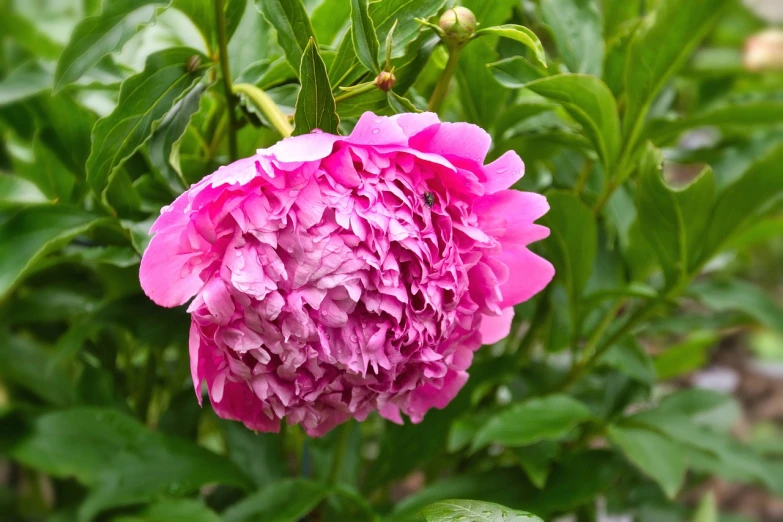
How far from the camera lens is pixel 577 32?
0.50 m

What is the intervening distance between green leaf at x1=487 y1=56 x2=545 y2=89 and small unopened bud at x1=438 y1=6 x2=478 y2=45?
5cm

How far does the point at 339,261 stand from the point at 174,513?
28 centimetres

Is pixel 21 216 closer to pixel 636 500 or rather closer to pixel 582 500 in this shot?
pixel 582 500

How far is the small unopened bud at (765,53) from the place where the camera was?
779mm

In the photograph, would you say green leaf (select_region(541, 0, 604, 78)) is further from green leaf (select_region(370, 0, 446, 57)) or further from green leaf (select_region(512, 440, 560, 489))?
green leaf (select_region(512, 440, 560, 489))

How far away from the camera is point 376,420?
0.71m

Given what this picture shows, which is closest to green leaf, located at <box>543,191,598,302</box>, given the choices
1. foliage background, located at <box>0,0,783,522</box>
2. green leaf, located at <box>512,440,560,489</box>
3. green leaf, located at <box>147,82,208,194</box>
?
foliage background, located at <box>0,0,783,522</box>

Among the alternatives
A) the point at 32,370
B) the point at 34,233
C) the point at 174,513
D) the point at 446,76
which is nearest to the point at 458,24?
the point at 446,76

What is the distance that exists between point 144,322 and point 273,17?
22 centimetres

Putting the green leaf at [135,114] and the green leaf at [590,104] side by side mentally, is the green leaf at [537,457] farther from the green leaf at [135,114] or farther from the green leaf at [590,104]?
the green leaf at [135,114]

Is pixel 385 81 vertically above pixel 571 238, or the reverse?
pixel 385 81

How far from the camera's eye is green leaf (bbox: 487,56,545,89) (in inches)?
16.2

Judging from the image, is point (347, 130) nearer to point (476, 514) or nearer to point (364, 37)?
point (364, 37)

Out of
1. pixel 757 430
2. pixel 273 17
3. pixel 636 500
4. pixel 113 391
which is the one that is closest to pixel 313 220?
pixel 273 17
